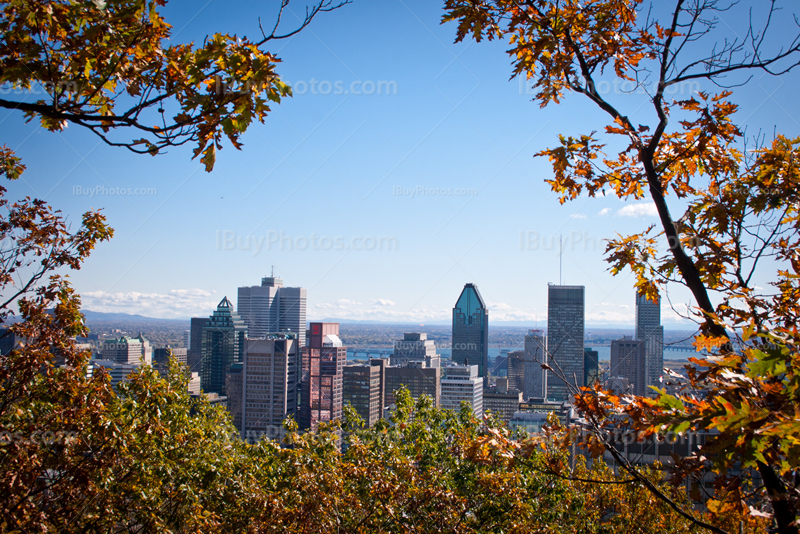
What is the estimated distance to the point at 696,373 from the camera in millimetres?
2270

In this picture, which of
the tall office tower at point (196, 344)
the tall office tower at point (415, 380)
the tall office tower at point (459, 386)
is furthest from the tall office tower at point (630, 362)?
the tall office tower at point (196, 344)

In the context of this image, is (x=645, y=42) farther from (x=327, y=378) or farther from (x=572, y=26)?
(x=327, y=378)

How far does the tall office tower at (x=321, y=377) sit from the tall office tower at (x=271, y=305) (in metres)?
36.0

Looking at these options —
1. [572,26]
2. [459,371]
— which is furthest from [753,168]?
[459,371]

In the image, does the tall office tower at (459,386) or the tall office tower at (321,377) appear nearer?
the tall office tower at (459,386)

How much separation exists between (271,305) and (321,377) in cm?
5217

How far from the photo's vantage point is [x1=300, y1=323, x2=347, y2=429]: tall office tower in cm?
8231

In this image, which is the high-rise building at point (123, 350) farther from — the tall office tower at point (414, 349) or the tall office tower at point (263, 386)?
the tall office tower at point (414, 349)

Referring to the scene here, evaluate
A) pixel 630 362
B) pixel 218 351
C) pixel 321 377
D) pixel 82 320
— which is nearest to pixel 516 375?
pixel 630 362

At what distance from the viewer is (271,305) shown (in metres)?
132

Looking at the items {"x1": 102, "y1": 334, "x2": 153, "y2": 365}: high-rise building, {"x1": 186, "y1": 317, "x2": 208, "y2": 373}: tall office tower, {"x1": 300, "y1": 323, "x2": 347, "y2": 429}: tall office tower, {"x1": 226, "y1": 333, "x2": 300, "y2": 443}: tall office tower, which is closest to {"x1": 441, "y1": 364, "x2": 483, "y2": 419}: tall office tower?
{"x1": 300, "y1": 323, "x2": 347, "y2": 429}: tall office tower

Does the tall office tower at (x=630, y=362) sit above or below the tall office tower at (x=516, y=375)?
Answer: above

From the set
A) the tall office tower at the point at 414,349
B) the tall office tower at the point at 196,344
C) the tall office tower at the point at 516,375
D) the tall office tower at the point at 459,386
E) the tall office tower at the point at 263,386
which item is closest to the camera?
the tall office tower at the point at 459,386

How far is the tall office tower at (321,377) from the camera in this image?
82.3 metres
